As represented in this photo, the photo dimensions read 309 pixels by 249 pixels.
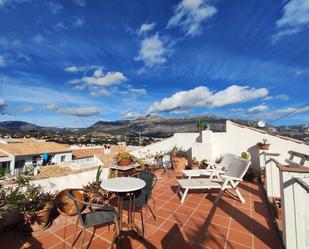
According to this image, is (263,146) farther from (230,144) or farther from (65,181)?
(65,181)

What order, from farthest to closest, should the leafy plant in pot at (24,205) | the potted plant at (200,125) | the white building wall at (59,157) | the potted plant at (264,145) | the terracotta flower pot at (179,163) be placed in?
the white building wall at (59,157), the potted plant at (200,125), the terracotta flower pot at (179,163), the potted plant at (264,145), the leafy plant in pot at (24,205)

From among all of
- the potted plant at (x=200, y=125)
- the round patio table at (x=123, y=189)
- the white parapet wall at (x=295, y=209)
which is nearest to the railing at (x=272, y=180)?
the white parapet wall at (x=295, y=209)

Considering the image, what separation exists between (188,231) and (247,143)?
→ 212 inches

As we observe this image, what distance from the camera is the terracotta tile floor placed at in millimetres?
2652

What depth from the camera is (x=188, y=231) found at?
9.86 ft

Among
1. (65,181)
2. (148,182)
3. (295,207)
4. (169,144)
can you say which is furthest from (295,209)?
Result: (169,144)

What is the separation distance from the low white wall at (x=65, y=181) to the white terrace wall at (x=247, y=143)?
500 cm

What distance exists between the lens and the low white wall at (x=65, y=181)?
3686 millimetres

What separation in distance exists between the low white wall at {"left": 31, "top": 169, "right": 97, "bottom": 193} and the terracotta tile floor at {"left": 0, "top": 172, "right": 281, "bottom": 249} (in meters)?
0.66

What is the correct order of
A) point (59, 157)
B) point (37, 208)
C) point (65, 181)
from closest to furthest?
1. point (37, 208)
2. point (65, 181)
3. point (59, 157)

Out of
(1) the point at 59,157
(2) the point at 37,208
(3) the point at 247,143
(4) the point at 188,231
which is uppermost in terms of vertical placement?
(3) the point at 247,143

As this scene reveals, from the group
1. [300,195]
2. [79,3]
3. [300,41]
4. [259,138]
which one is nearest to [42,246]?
[300,195]

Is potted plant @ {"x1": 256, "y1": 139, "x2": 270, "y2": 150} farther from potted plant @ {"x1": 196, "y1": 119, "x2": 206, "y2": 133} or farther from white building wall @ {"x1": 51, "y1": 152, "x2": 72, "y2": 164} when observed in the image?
white building wall @ {"x1": 51, "y1": 152, "x2": 72, "y2": 164}

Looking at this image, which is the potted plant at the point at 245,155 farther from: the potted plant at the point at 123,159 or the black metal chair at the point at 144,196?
the black metal chair at the point at 144,196
